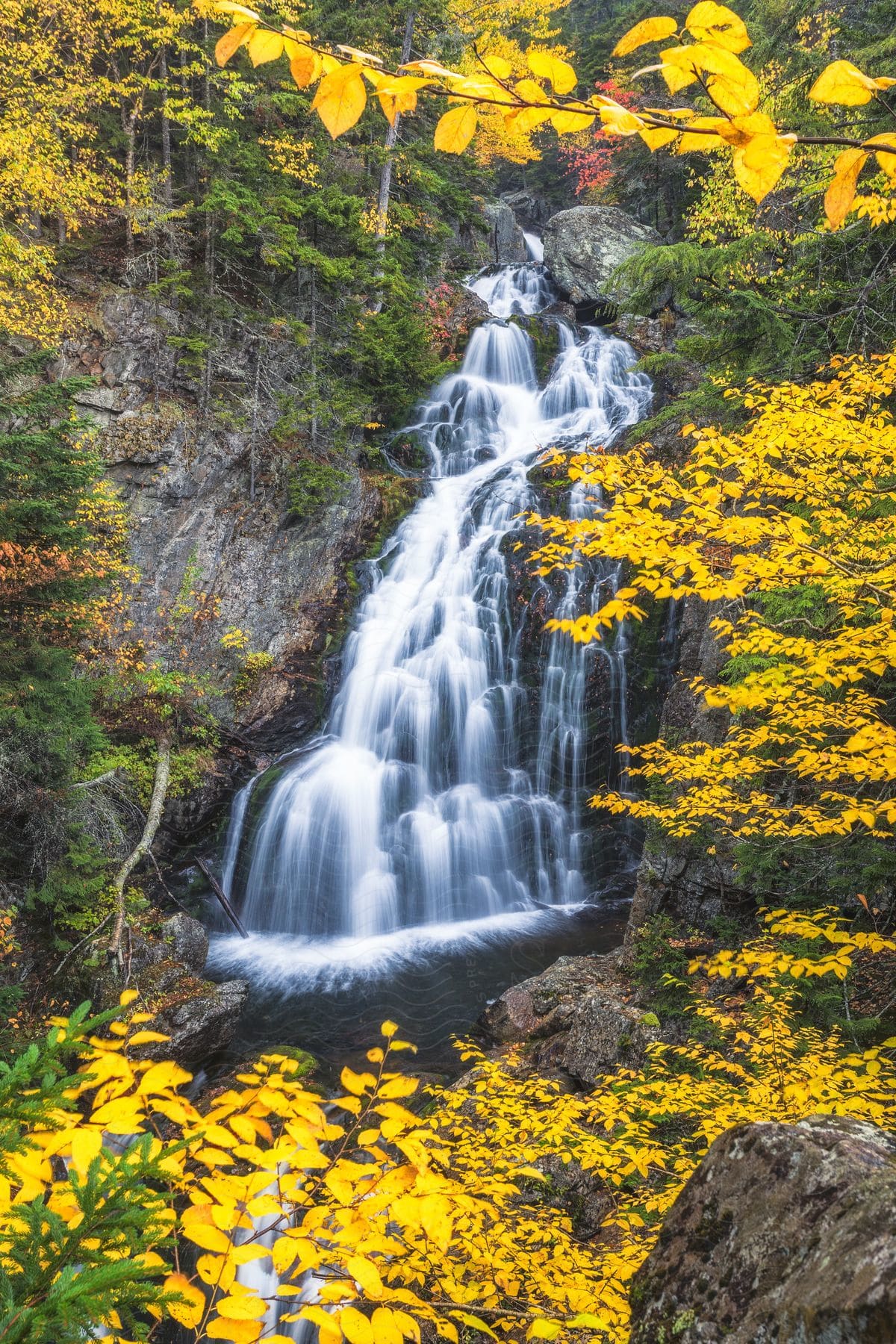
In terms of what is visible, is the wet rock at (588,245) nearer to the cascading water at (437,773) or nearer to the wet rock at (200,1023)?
the cascading water at (437,773)

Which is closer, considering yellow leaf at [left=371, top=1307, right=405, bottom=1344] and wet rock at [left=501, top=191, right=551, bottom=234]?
yellow leaf at [left=371, top=1307, right=405, bottom=1344]

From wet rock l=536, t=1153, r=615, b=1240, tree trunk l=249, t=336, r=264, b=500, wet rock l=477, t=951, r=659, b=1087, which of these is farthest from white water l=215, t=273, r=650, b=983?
wet rock l=536, t=1153, r=615, b=1240

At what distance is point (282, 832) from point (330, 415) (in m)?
8.97

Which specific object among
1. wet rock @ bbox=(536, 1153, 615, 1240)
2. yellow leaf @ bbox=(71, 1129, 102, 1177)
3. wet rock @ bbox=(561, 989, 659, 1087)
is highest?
yellow leaf @ bbox=(71, 1129, 102, 1177)

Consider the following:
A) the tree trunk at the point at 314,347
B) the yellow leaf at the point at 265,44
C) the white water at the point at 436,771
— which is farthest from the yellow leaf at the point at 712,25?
the tree trunk at the point at 314,347

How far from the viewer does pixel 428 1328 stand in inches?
152

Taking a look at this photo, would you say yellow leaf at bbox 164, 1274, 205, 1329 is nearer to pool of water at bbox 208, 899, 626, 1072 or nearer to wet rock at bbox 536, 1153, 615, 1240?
wet rock at bbox 536, 1153, 615, 1240

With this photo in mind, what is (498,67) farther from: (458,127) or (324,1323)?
(324,1323)

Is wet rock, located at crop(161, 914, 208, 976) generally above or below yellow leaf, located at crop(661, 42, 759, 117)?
below

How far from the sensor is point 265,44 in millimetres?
1278

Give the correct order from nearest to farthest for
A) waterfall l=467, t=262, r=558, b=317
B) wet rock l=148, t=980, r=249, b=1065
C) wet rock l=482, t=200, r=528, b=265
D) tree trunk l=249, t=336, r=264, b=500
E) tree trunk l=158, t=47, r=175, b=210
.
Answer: wet rock l=148, t=980, r=249, b=1065
tree trunk l=158, t=47, r=175, b=210
tree trunk l=249, t=336, r=264, b=500
waterfall l=467, t=262, r=558, b=317
wet rock l=482, t=200, r=528, b=265

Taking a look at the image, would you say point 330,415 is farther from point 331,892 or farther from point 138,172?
point 331,892

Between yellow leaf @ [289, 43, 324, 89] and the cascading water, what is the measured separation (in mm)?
9858

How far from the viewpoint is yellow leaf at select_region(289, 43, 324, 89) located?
1.24 meters
